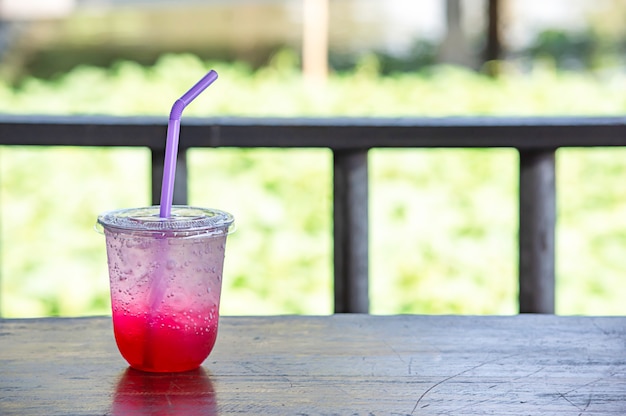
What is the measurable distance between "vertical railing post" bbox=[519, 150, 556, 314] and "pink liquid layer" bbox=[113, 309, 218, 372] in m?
1.03

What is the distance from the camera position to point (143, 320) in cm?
81

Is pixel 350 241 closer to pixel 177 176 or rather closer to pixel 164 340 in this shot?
pixel 177 176

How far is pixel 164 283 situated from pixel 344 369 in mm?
175

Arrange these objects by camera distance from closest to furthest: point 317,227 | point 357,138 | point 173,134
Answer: point 173,134, point 357,138, point 317,227

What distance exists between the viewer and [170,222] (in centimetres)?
81

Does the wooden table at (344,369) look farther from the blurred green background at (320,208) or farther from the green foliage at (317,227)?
the green foliage at (317,227)

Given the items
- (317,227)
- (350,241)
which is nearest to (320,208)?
(317,227)

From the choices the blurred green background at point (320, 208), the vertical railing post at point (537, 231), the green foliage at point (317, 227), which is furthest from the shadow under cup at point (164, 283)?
the green foliage at point (317, 227)

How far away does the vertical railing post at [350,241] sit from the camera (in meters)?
1.75

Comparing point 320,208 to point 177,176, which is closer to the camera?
point 177,176

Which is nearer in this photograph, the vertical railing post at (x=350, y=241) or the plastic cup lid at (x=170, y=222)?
the plastic cup lid at (x=170, y=222)

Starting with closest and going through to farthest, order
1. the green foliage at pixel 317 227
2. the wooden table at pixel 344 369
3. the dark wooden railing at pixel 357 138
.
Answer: the wooden table at pixel 344 369
the dark wooden railing at pixel 357 138
the green foliage at pixel 317 227

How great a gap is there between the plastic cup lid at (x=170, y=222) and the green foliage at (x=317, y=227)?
1687 mm

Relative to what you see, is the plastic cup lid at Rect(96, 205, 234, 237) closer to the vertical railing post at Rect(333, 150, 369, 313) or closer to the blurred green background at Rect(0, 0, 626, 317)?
the vertical railing post at Rect(333, 150, 369, 313)
